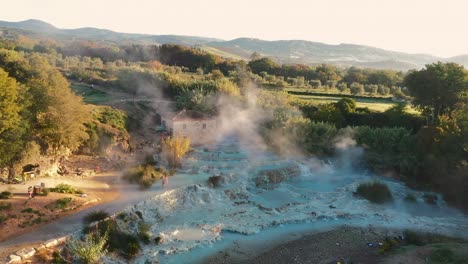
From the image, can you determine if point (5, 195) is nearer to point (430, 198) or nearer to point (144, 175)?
point (144, 175)

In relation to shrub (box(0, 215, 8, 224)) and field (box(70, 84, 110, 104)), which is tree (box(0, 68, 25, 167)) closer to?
shrub (box(0, 215, 8, 224))

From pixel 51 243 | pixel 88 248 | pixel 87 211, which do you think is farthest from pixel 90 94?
pixel 88 248

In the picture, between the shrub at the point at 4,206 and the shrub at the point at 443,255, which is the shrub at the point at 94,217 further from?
the shrub at the point at 443,255

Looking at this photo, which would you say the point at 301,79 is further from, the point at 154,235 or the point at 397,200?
the point at 154,235

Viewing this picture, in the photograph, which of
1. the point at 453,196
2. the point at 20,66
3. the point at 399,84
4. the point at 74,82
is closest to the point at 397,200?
the point at 453,196

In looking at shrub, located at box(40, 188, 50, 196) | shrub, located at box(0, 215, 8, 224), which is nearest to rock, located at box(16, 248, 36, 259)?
shrub, located at box(0, 215, 8, 224)

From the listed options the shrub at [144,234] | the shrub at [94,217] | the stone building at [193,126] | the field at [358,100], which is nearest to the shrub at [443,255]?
the shrub at [144,234]
